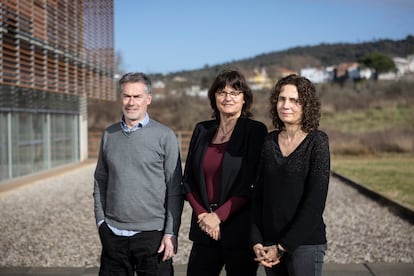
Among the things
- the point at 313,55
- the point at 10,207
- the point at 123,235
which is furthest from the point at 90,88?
the point at 313,55

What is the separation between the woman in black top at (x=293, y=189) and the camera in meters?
2.62

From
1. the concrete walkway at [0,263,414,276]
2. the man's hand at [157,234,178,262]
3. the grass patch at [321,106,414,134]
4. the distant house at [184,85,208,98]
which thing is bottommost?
the concrete walkway at [0,263,414,276]

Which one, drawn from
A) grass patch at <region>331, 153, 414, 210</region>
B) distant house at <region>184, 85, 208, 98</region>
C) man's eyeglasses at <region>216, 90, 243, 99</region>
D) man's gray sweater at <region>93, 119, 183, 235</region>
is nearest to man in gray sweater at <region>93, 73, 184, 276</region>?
man's gray sweater at <region>93, 119, 183, 235</region>

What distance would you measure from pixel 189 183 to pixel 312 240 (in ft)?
2.69

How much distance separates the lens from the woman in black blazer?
115 inches

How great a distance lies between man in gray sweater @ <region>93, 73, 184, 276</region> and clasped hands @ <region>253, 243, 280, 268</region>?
0.58 meters

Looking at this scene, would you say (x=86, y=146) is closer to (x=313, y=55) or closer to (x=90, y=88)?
(x=90, y=88)

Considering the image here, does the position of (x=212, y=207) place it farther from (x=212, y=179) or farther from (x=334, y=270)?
(x=334, y=270)

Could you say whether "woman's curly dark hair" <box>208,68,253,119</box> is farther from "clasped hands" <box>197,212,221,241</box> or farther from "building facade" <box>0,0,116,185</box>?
"building facade" <box>0,0,116,185</box>

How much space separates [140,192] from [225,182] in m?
0.52

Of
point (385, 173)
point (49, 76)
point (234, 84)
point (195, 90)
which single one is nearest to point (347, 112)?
point (195, 90)

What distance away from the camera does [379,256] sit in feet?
20.2

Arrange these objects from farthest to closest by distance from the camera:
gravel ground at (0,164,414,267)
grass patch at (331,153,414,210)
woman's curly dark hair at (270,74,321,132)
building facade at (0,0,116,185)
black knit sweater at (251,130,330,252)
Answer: building facade at (0,0,116,185) < grass patch at (331,153,414,210) < gravel ground at (0,164,414,267) < woman's curly dark hair at (270,74,321,132) < black knit sweater at (251,130,330,252)

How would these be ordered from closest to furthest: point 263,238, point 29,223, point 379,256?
point 263,238 < point 379,256 < point 29,223
